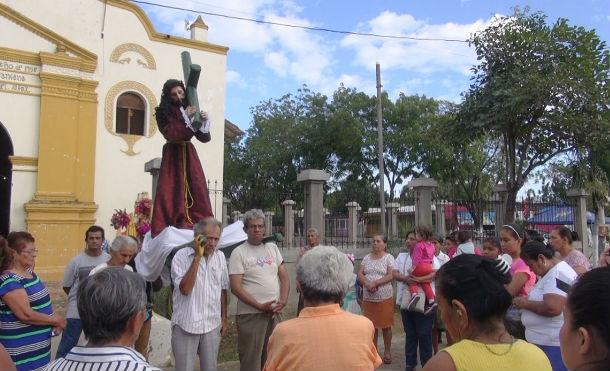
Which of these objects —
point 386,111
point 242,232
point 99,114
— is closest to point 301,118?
point 386,111

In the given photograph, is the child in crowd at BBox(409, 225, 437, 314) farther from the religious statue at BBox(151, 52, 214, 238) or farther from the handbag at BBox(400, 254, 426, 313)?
the religious statue at BBox(151, 52, 214, 238)

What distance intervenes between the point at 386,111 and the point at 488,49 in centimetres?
1742

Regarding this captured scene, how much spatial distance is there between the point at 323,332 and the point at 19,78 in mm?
13293

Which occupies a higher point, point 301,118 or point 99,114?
point 301,118

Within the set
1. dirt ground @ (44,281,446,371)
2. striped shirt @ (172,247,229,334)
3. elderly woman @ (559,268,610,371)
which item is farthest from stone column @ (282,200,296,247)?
elderly woman @ (559,268,610,371)

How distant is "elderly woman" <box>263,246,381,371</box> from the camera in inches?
90.5

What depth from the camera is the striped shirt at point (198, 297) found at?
4.03 m

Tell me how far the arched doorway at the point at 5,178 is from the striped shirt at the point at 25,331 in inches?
419

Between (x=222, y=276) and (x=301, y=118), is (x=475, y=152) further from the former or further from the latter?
(x=222, y=276)

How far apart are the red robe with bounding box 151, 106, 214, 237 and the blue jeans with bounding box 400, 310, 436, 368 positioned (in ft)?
8.71

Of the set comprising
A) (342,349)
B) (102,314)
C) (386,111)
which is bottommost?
(342,349)

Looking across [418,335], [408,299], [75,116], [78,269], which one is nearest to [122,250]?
[78,269]

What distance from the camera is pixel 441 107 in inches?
1118

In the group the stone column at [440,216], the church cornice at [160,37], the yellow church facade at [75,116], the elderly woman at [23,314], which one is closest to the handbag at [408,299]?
the elderly woman at [23,314]
